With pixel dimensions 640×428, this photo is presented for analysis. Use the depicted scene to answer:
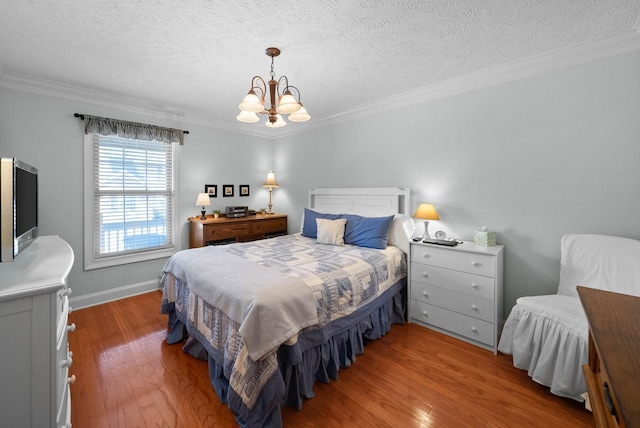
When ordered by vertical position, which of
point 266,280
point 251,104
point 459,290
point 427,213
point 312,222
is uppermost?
point 251,104

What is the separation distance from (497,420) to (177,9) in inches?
130

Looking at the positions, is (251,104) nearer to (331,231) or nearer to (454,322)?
(331,231)

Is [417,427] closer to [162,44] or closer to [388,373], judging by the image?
[388,373]

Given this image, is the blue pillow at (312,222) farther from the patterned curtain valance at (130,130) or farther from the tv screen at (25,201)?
the tv screen at (25,201)

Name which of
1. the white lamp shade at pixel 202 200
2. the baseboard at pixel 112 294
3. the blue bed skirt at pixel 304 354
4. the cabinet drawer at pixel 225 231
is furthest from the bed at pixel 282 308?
the baseboard at pixel 112 294

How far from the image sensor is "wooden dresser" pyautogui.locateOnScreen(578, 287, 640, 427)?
1.73ft

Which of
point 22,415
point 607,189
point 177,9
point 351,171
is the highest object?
point 177,9

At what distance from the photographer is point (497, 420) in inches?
65.2

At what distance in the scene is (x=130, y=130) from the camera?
11.3 ft

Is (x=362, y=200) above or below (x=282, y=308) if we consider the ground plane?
above

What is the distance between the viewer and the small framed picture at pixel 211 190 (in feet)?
14.0

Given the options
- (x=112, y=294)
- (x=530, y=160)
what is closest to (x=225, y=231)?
(x=112, y=294)

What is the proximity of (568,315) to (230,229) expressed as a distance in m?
3.73

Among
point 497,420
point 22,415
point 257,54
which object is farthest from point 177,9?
point 497,420
